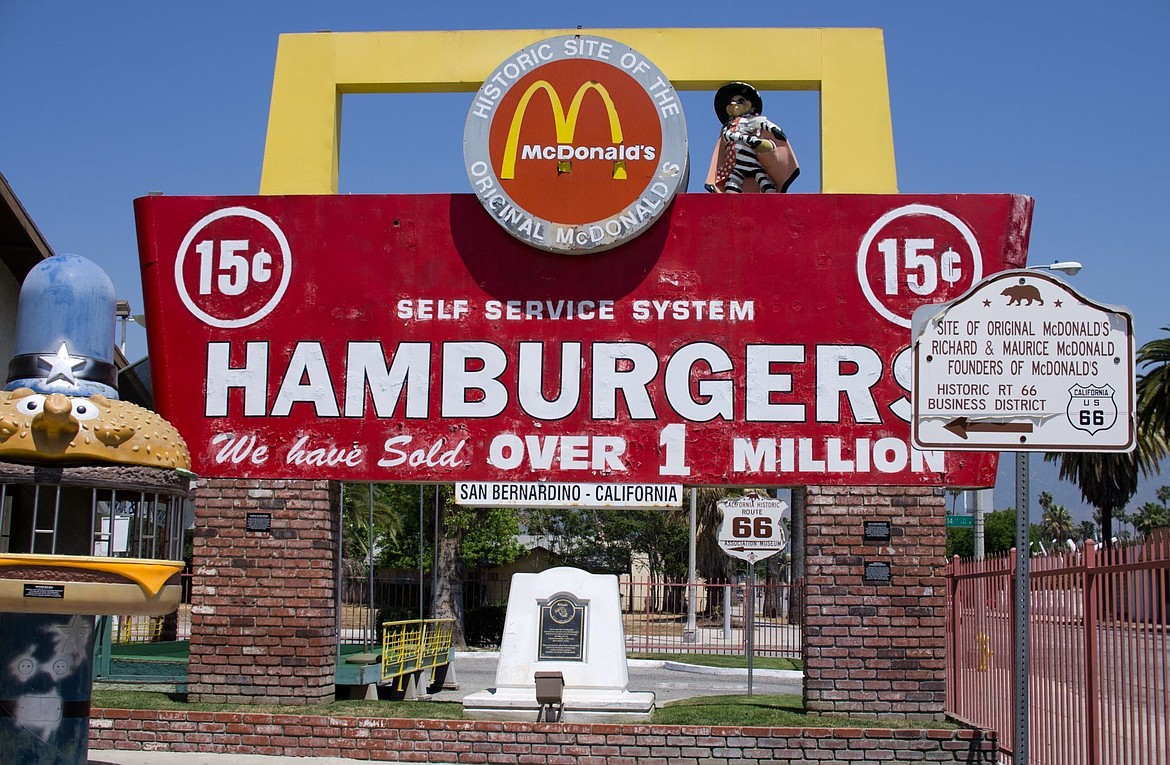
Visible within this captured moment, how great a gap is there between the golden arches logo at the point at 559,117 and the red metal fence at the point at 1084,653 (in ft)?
18.6

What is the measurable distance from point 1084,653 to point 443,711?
6.57 m

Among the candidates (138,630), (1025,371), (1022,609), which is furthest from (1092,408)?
(138,630)

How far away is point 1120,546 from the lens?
8.60 metres

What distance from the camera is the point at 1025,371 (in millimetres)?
7230

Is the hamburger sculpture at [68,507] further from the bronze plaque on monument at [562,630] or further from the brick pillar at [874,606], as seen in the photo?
the brick pillar at [874,606]

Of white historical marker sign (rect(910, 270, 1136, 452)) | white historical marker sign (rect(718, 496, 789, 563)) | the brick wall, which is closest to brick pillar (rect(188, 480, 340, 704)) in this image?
the brick wall

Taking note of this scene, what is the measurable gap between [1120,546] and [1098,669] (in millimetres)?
984

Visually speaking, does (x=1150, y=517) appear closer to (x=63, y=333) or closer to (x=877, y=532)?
(x=877, y=532)

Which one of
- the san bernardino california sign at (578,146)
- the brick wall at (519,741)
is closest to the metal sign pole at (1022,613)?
the brick wall at (519,741)

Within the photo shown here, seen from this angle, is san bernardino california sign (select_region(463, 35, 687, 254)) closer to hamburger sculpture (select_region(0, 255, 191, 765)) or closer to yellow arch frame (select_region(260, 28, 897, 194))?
yellow arch frame (select_region(260, 28, 897, 194))

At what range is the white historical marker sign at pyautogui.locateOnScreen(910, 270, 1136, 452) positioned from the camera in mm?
7125

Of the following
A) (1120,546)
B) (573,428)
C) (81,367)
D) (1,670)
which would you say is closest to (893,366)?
(573,428)

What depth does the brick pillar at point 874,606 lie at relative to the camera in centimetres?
1218

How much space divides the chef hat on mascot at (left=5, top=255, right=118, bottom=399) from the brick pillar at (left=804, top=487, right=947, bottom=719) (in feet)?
22.0
